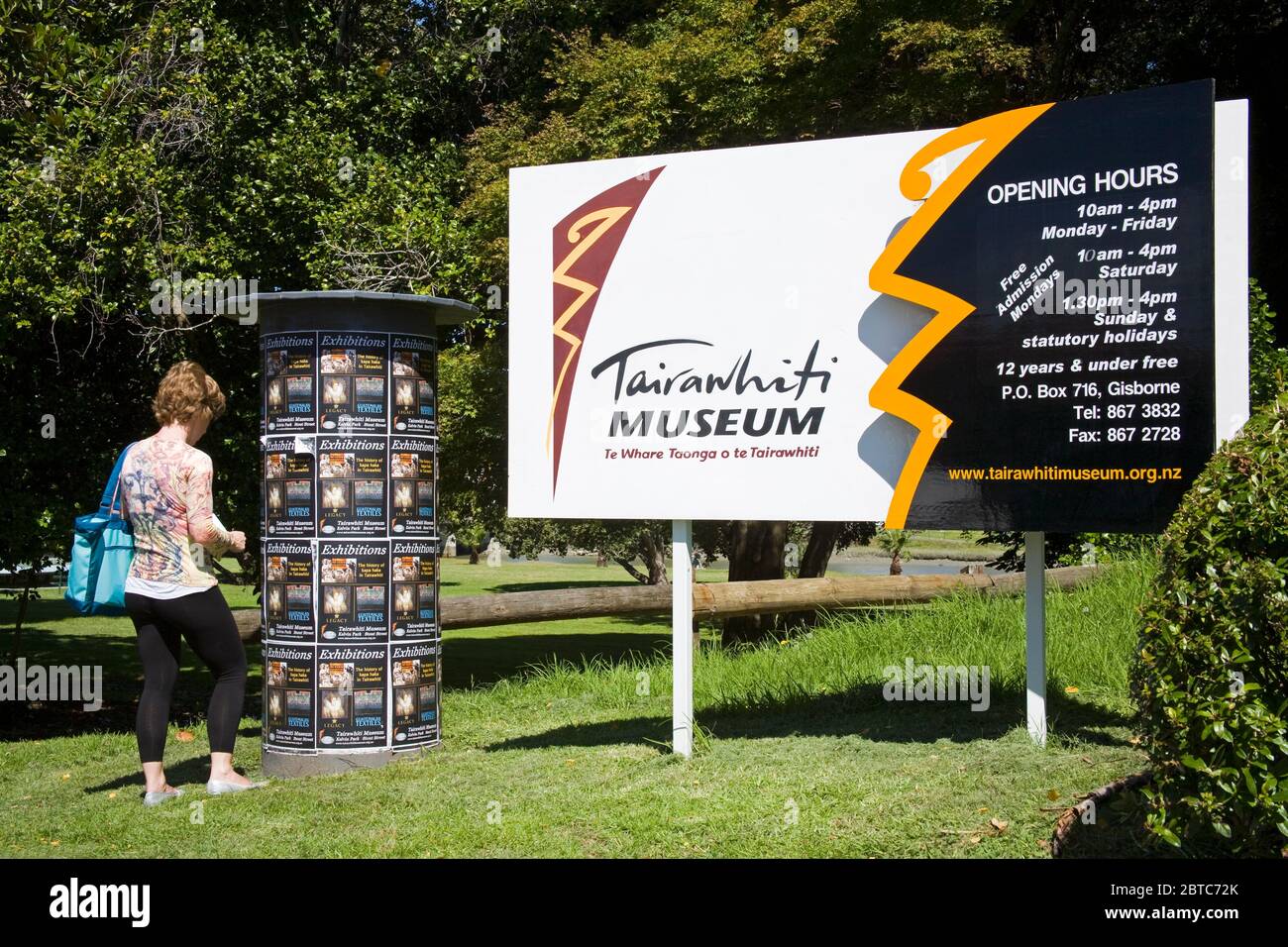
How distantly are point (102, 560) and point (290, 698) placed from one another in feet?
5.10

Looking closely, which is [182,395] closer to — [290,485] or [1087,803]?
[290,485]

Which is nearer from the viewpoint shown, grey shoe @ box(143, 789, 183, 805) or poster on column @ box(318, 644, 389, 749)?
grey shoe @ box(143, 789, 183, 805)

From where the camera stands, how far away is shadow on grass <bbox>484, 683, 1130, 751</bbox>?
7.03 metres

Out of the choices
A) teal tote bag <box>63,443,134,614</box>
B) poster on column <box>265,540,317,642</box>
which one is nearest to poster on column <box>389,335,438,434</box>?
poster on column <box>265,540,317,642</box>

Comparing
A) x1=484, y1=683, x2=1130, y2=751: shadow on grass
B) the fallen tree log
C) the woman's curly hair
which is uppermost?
the woman's curly hair

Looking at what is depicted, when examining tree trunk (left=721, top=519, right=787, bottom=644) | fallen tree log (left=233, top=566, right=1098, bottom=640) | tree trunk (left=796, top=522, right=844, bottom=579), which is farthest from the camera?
tree trunk (left=796, top=522, right=844, bottom=579)

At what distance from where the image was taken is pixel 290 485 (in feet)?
25.5

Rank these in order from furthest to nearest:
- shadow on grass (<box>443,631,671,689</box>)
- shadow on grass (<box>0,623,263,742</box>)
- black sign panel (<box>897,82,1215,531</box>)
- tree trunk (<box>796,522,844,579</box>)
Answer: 1. tree trunk (<box>796,522,844,579</box>)
2. shadow on grass (<box>443,631,671,689</box>)
3. shadow on grass (<box>0,623,263,742</box>)
4. black sign panel (<box>897,82,1215,531</box>)

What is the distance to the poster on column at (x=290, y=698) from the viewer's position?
765 centimetres

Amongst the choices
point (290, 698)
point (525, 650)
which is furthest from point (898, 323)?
point (525, 650)

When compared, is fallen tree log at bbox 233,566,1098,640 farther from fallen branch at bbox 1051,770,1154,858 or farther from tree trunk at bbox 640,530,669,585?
tree trunk at bbox 640,530,669,585

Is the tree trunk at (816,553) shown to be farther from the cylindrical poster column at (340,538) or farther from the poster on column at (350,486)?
the poster on column at (350,486)

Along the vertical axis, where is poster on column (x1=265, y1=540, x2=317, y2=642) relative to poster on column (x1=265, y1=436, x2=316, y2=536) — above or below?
below

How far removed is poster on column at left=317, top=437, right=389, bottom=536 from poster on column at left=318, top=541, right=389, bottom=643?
10 centimetres
